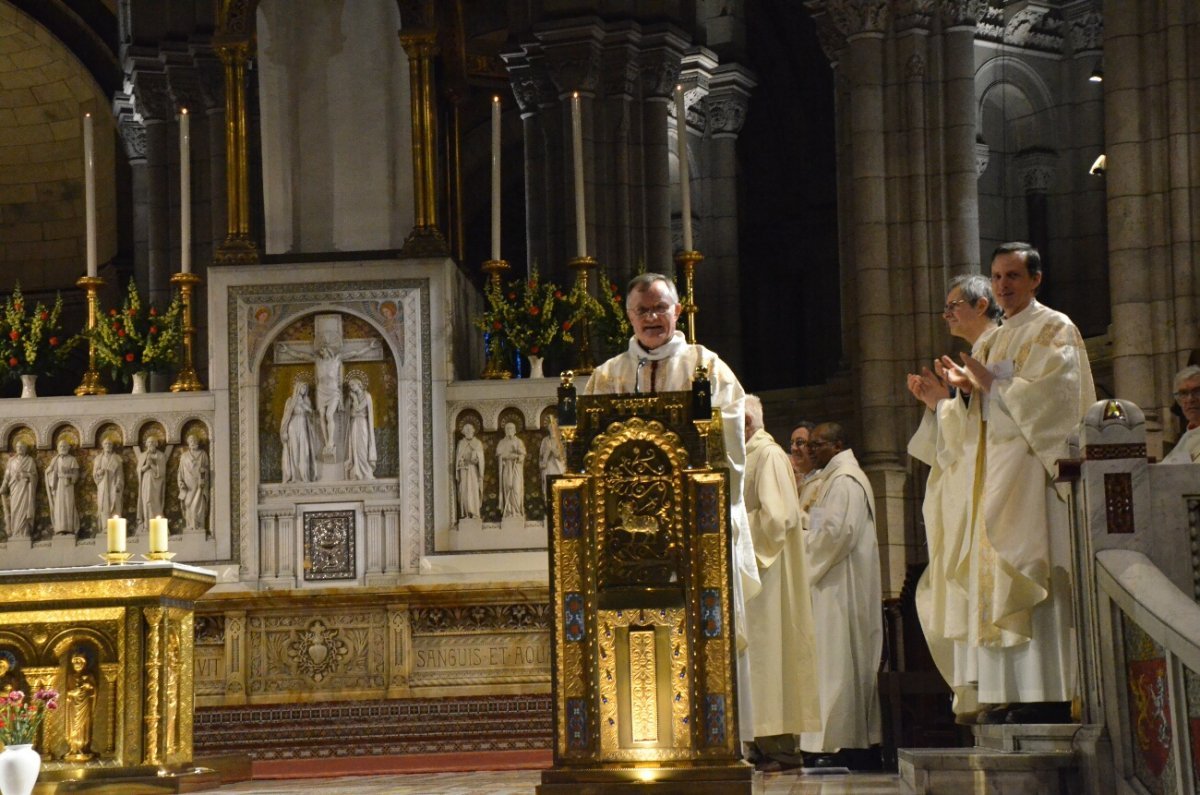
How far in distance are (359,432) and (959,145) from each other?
624 centimetres

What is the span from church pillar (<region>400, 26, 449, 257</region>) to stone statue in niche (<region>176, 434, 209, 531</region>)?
1548 millimetres

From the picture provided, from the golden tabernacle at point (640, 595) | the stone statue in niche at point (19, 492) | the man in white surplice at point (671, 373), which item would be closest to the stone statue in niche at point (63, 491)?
the stone statue in niche at point (19, 492)

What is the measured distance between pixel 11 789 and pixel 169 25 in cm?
1055

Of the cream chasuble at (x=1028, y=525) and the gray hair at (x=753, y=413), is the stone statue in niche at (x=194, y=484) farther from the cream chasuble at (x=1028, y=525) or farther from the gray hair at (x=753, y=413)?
the cream chasuble at (x=1028, y=525)

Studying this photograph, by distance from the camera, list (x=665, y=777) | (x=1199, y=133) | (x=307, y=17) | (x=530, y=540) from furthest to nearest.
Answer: (x=1199, y=133), (x=307, y=17), (x=530, y=540), (x=665, y=777)

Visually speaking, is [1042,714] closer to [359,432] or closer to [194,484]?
[359,432]

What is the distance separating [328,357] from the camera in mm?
9961

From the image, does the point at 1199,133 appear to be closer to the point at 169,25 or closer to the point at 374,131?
the point at 374,131

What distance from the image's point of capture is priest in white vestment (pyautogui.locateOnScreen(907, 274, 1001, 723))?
23.1 feet

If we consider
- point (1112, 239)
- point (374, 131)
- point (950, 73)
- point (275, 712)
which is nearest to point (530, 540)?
point (275, 712)

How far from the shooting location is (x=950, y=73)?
1430 cm

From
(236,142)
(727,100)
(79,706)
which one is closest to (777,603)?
(79,706)

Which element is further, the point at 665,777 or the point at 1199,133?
the point at 1199,133

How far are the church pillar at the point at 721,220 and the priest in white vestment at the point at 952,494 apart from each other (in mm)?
10812
